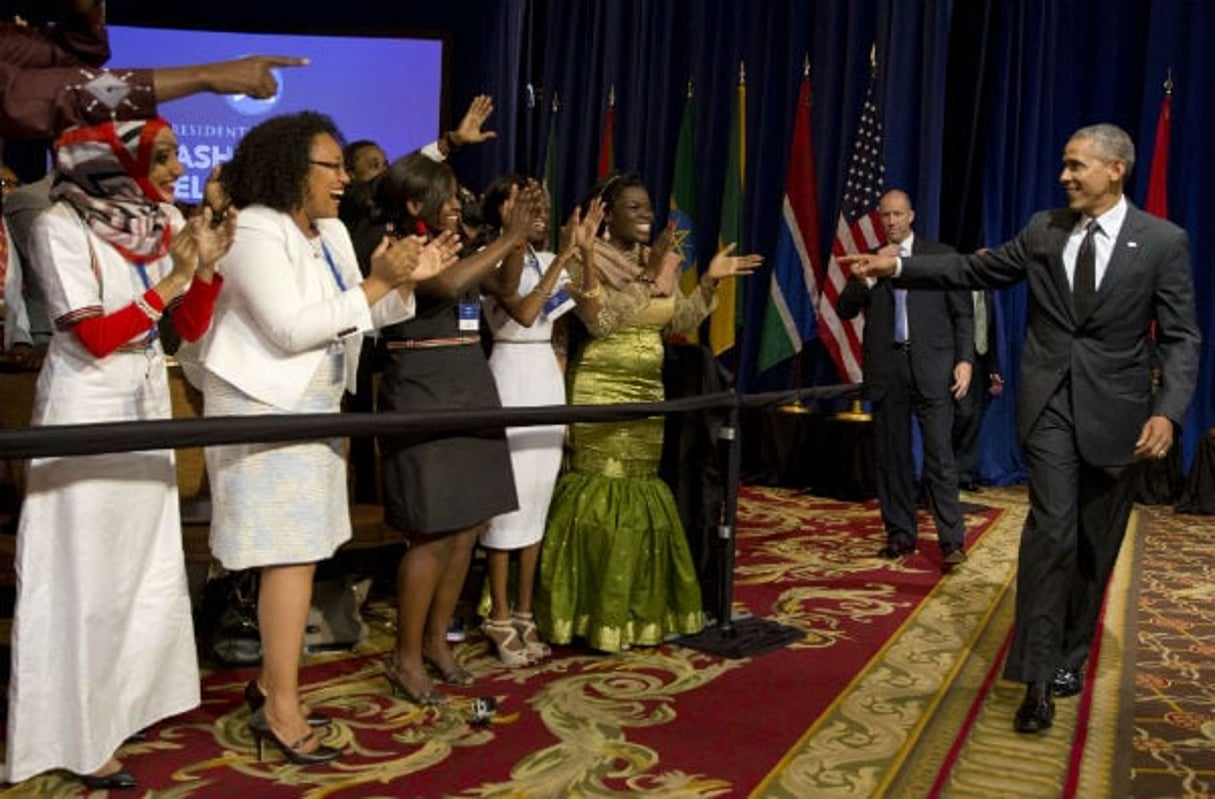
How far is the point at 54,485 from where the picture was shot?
8.38ft

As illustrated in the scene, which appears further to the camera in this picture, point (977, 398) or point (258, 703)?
point (977, 398)

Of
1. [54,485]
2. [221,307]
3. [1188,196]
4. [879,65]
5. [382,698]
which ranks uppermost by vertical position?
[879,65]

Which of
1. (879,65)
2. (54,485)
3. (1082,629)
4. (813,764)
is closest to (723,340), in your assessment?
(879,65)

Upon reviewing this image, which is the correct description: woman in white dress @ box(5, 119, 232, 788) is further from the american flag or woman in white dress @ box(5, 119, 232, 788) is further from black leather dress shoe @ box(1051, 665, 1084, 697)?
the american flag

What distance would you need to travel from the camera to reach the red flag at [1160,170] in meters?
7.74

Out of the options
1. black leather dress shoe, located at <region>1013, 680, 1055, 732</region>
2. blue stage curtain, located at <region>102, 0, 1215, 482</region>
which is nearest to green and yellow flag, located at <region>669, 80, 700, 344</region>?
blue stage curtain, located at <region>102, 0, 1215, 482</region>

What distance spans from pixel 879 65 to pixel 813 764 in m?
6.31

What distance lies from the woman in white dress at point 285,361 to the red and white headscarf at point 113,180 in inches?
8.2

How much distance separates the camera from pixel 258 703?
311 centimetres

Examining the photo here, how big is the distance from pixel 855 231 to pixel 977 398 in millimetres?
1381

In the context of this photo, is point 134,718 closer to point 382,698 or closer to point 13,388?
point 382,698

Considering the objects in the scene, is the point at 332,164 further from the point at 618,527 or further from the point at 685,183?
the point at 685,183

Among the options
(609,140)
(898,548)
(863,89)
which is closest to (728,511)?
(898,548)

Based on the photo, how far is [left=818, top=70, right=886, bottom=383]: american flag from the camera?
25.4 feet
